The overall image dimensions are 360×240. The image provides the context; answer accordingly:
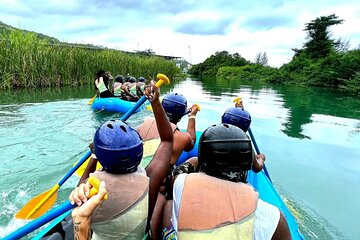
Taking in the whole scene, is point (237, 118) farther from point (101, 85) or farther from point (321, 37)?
point (321, 37)

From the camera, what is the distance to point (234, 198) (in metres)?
1.32

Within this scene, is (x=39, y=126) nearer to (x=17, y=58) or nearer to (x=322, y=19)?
(x=17, y=58)

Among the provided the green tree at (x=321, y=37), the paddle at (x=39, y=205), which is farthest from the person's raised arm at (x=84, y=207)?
the green tree at (x=321, y=37)

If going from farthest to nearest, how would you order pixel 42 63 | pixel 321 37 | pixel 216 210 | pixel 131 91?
pixel 321 37
pixel 42 63
pixel 131 91
pixel 216 210

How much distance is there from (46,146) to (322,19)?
32726 millimetres

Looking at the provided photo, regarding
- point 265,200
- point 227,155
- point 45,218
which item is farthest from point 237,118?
point 45,218

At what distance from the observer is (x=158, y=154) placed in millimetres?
1878

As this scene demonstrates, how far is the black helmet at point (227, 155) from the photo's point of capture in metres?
1.41

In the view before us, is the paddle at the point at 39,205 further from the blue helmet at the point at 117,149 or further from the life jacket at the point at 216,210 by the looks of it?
the life jacket at the point at 216,210

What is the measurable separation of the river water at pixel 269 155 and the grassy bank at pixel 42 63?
1.51 metres

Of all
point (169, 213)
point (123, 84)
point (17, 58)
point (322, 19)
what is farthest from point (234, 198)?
point (322, 19)

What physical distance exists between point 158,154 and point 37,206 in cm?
195

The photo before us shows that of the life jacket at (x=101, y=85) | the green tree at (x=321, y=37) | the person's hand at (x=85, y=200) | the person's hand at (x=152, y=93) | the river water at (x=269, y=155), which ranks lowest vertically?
the river water at (x=269, y=155)

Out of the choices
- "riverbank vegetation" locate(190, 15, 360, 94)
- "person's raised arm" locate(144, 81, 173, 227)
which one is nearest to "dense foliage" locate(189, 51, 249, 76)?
"riverbank vegetation" locate(190, 15, 360, 94)
